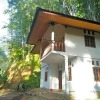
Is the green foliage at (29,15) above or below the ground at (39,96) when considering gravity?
above

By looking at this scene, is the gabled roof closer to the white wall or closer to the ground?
the white wall

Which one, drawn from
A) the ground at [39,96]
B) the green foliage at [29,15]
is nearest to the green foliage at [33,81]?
the green foliage at [29,15]

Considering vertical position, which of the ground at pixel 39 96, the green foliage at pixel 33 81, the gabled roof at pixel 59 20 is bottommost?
the ground at pixel 39 96

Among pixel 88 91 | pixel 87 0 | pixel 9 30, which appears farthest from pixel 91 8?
pixel 9 30

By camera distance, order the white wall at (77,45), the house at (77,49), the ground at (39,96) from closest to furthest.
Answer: the ground at (39,96) → the house at (77,49) → the white wall at (77,45)

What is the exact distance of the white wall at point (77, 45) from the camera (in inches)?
542

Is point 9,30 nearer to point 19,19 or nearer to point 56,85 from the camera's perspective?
point 19,19

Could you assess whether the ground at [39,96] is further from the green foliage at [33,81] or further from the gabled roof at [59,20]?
the green foliage at [33,81]

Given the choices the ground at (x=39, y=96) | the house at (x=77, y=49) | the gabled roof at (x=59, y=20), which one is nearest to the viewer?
the ground at (x=39, y=96)

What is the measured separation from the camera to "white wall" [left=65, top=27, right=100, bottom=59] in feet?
45.1

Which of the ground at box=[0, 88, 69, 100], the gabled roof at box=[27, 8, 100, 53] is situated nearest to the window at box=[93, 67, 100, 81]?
the ground at box=[0, 88, 69, 100]

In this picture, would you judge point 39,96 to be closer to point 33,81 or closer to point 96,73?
point 96,73

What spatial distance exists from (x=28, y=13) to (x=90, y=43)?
2168 cm

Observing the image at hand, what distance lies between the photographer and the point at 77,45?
1405cm
